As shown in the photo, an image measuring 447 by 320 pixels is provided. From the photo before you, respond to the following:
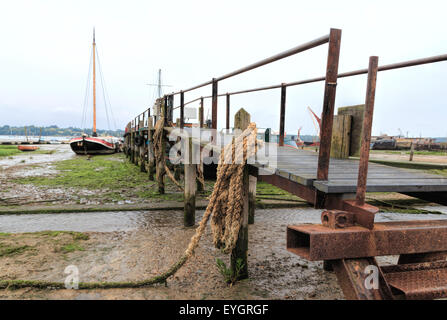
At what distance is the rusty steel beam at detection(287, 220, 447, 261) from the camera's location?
1981 mm

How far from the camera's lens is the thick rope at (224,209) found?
3.40m

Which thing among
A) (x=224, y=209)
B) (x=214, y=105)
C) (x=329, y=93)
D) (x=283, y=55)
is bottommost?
(x=224, y=209)

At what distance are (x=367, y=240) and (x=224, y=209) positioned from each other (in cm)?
197

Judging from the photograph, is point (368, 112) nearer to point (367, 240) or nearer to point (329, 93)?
point (329, 93)

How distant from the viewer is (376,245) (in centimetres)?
206

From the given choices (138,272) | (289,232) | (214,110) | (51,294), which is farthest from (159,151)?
(289,232)

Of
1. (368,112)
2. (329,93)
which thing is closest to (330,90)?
(329,93)

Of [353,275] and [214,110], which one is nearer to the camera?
[353,275]

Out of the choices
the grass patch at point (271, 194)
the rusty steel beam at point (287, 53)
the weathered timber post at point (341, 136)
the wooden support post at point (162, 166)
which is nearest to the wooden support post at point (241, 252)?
the weathered timber post at point (341, 136)

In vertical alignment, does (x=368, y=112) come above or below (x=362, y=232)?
above

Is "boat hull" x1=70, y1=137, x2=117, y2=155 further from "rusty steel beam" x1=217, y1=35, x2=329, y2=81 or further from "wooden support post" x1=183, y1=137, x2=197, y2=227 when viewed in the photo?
"rusty steel beam" x1=217, y1=35, x2=329, y2=81

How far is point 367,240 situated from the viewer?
205cm
